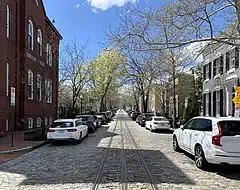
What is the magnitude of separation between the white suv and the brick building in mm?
12182

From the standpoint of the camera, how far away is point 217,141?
1054 cm

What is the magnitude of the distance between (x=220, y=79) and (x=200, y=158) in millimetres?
17583

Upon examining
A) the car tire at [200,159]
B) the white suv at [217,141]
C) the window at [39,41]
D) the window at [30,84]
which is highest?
the window at [39,41]

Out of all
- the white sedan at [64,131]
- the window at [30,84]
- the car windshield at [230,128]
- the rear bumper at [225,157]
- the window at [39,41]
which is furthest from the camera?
the window at [39,41]

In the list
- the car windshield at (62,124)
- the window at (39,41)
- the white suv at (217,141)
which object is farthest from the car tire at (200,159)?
the window at (39,41)

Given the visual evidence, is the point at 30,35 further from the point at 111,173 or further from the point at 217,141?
the point at 217,141

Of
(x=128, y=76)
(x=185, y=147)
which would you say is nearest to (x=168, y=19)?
(x=185, y=147)

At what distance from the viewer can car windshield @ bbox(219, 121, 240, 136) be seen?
1068 centimetres

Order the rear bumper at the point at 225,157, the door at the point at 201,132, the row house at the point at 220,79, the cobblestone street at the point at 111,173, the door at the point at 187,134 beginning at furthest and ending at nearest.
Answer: the row house at the point at 220,79 → the door at the point at 187,134 → the door at the point at 201,132 → the rear bumper at the point at 225,157 → the cobblestone street at the point at 111,173

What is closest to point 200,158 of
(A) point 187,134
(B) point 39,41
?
(A) point 187,134

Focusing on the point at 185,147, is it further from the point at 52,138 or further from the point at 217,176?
the point at 52,138

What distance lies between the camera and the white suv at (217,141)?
10438 mm

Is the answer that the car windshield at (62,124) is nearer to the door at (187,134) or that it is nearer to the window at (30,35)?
the door at (187,134)

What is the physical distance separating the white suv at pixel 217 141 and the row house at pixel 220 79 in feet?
36.6
